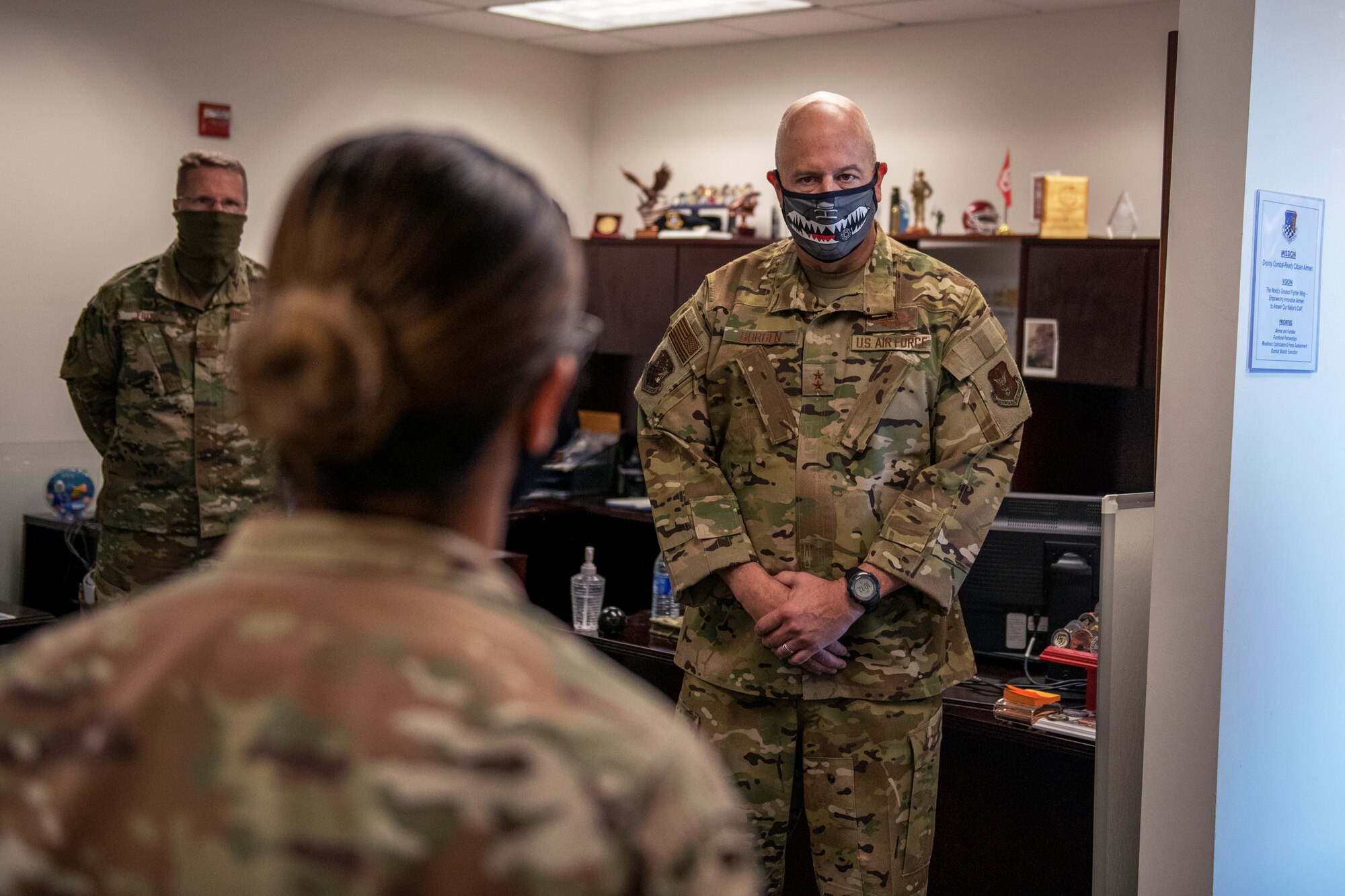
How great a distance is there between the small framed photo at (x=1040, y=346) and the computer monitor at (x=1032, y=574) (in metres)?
1.87

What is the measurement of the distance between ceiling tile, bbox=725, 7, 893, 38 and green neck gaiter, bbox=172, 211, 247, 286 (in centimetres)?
339

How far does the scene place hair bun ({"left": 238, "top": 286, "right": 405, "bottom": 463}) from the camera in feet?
2.22

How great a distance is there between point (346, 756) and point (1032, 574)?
2686 millimetres

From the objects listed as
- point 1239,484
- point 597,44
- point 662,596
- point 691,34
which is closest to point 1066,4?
point 691,34

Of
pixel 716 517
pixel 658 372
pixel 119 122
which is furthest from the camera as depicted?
pixel 119 122

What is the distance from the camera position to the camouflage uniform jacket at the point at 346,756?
24.5 inches

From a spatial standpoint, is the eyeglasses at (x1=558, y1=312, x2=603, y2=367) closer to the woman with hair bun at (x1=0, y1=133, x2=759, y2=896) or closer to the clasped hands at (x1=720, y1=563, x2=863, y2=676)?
the woman with hair bun at (x1=0, y1=133, x2=759, y2=896)

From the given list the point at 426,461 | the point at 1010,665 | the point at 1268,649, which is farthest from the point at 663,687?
the point at 426,461

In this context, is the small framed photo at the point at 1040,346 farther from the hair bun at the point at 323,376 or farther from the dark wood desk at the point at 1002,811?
the hair bun at the point at 323,376

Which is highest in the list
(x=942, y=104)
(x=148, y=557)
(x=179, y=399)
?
(x=942, y=104)

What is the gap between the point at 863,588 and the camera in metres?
2.14

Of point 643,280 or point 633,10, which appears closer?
point 633,10

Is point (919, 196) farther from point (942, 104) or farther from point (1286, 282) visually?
point (1286, 282)

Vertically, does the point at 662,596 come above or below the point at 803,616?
below
